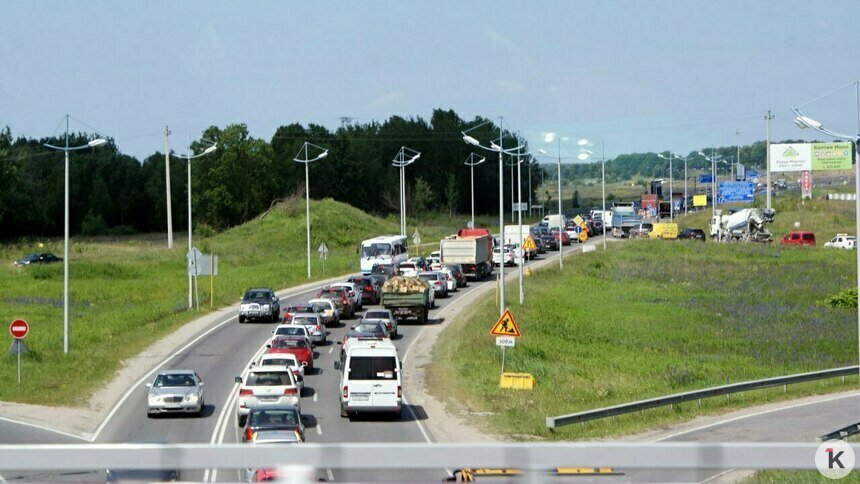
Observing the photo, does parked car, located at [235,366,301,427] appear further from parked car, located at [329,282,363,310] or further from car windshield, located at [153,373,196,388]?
parked car, located at [329,282,363,310]

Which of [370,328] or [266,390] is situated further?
[370,328]

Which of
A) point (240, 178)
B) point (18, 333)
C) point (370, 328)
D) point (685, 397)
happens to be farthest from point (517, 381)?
point (240, 178)

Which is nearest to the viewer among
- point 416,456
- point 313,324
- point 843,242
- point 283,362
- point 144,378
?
point 416,456

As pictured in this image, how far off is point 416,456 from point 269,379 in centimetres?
2490

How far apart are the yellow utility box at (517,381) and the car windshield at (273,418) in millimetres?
11754

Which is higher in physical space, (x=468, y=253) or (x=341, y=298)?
(x=468, y=253)

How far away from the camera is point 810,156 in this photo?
369 ft

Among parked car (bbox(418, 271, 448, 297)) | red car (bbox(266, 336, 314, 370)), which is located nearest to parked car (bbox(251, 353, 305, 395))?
red car (bbox(266, 336, 314, 370))

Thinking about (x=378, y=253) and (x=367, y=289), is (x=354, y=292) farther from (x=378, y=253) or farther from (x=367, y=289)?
(x=378, y=253)

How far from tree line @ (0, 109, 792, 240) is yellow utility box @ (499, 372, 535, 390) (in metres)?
94.1

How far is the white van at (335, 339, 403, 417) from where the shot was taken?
29938 millimetres

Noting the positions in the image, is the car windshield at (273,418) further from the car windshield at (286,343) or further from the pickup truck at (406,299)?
Result: the pickup truck at (406,299)

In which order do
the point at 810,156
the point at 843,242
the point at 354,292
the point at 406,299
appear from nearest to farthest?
the point at 406,299 → the point at 354,292 → the point at 843,242 → the point at 810,156

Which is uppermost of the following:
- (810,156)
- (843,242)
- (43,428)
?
(810,156)
